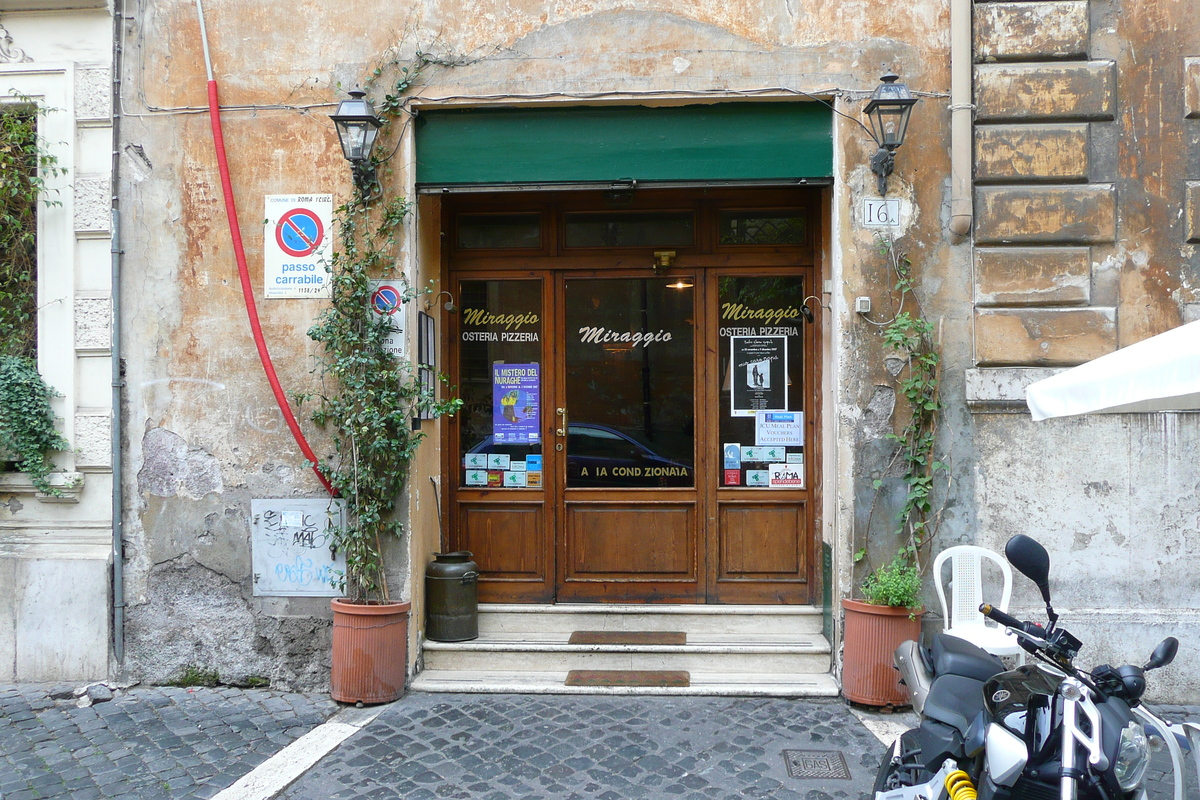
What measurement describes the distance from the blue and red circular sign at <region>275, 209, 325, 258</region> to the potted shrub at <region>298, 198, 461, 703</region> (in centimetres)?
17

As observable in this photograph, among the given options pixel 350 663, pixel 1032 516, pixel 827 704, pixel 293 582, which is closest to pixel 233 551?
pixel 293 582

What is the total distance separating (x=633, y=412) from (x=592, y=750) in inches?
103

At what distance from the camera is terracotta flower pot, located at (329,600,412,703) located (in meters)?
5.33

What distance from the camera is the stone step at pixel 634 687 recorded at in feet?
17.8

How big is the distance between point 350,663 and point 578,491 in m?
2.04

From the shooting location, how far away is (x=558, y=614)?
20.5 feet

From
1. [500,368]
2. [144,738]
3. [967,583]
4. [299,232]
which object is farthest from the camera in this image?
[500,368]

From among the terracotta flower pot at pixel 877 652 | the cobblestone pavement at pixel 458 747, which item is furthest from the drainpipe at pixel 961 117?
the cobblestone pavement at pixel 458 747

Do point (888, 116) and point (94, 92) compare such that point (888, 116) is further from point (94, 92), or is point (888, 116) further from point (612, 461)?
point (94, 92)

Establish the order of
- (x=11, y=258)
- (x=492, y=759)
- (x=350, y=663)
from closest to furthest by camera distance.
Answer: (x=492, y=759) < (x=350, y=663) < (x=11, y=258)

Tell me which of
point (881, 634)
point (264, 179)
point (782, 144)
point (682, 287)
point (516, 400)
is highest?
point (782, 144)

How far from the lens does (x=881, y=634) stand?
521 cm

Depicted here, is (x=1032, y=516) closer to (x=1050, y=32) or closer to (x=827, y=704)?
(x=827, y=704)

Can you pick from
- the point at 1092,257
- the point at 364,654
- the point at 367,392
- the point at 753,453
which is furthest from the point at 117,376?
the point at 1092,257
